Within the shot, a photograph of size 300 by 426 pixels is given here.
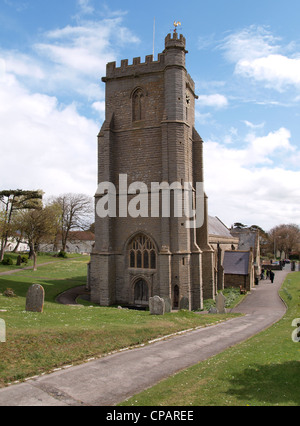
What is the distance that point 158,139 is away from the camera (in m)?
26.2

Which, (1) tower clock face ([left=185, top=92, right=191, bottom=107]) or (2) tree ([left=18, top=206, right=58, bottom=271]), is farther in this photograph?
(2) tree ([left=18, top=206, right=58, bottom=271])

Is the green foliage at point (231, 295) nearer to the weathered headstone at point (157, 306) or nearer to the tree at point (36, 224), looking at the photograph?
the weathered headstone at point (157, 306)

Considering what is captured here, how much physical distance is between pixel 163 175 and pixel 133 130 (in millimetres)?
5037

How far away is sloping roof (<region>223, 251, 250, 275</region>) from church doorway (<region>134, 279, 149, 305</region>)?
14.7 meters

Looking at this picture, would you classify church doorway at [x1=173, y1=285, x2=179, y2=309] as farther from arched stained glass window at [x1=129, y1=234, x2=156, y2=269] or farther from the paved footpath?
the paved footpath

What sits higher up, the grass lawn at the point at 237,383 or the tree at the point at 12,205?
the tree at the point at 12,205

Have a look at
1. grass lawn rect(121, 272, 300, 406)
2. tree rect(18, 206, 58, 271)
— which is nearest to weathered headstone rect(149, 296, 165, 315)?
grass lawn rect(121, 272, 300, 406)

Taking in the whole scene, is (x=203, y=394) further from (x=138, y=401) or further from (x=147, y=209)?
(x=147, y=209)

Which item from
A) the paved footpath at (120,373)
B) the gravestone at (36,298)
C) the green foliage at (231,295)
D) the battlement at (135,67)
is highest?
the battlement at (135,67)

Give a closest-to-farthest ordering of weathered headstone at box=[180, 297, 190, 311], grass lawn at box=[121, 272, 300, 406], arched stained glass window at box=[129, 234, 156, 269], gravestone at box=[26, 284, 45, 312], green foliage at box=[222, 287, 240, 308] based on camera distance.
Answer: grass lawn at box=[121, 272, 300, 406] < gravestone at box=[26, 284, 45, 312] < weathered headstone at box=[180, 297, 190, 311] < arched stained glass window at box=[129, 234, 156, 269] < green foliage at box=[222, 287, 240, 308]

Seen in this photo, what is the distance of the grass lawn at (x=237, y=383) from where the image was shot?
696cm

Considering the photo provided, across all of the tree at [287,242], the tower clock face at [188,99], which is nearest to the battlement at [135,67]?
the tower clock face at [188,99]

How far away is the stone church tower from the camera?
2489 cm
